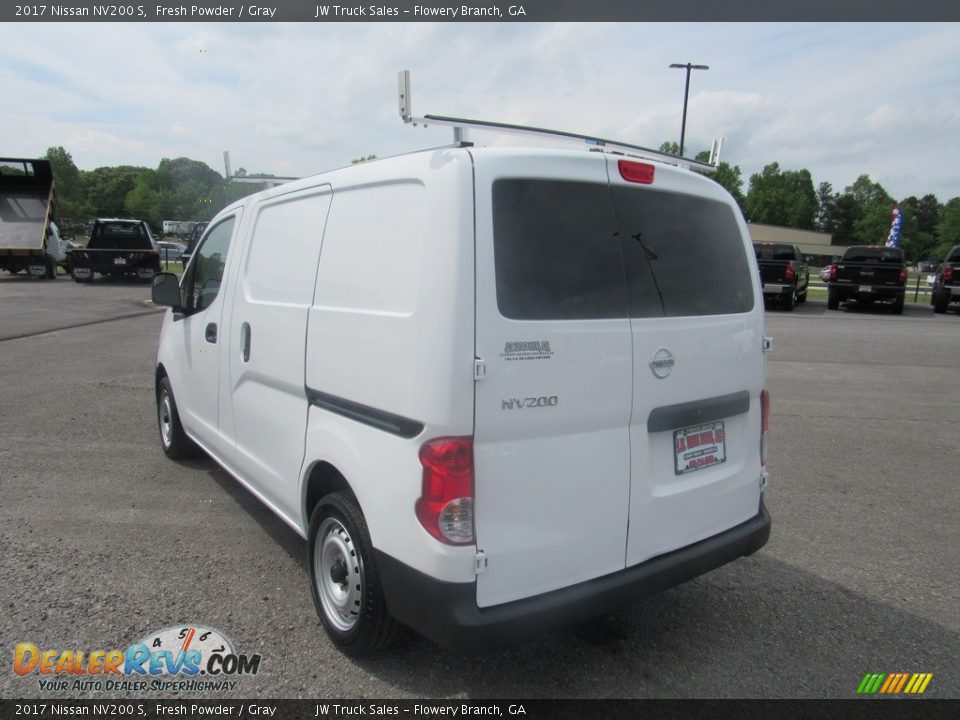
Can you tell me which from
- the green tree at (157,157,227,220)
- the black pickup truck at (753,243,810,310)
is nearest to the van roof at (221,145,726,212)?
the black pickup truck at (753,243,810,310)

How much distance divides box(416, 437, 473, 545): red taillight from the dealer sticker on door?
1.00 m

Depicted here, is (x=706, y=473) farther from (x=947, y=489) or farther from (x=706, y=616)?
(x=947, y=489)

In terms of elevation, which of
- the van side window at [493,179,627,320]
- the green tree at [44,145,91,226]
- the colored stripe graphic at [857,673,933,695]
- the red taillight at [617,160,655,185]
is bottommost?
the colored stripe graphic at [857,673,933,695]

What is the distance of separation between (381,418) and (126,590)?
1.96 meters

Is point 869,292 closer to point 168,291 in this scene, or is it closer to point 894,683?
point 894,683

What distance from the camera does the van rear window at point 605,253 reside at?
91.9 inches

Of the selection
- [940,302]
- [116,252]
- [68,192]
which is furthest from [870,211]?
[68,192]

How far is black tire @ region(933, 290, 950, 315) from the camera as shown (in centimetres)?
1902

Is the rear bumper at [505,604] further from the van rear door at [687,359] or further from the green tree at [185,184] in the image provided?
the green tree at [185,184]

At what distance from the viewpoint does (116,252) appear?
21547 mm

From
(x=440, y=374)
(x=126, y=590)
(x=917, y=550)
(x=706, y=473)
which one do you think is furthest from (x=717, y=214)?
(x=126, y=590)

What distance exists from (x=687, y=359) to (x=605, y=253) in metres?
0.59

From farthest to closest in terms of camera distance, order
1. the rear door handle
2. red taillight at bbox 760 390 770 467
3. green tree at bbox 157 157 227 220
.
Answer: green tree at bbox 157 157 227 220 < the rear door handle < red taillight at bbox 760 390 770 467

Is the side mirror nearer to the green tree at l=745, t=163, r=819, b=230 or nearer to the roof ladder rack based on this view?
the roof ladder rack
